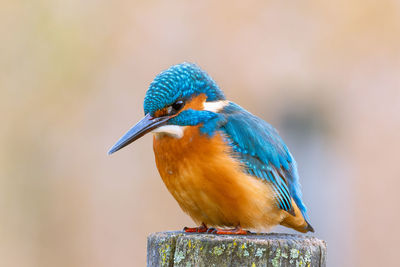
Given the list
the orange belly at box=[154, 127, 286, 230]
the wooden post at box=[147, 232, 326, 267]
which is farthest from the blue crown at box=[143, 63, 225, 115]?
the wooden post at box=[147, 232, 326, 267]

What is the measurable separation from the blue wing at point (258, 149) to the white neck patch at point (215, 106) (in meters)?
0.03

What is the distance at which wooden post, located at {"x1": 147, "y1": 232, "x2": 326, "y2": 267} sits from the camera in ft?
10.7

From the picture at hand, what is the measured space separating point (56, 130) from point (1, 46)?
169 cm

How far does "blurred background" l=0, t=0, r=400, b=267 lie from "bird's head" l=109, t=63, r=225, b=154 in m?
4.88

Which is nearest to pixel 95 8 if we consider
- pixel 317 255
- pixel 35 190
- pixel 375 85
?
pixel 35 190

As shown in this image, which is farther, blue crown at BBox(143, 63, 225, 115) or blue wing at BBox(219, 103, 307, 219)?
blue wing at BBox(219, 103, 307, 219)

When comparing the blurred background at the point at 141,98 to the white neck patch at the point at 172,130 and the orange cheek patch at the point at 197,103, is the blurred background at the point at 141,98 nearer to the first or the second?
the orange cheek patch at the point at 197,103

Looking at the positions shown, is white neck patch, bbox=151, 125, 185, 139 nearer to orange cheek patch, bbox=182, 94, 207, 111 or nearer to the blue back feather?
the blue back feather

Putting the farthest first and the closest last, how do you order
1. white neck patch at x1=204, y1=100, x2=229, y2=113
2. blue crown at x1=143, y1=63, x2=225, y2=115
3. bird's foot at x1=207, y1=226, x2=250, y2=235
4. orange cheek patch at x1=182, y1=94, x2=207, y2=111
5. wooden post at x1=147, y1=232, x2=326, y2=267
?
white neck patch at x1=204, y1=100, x2=229, y2=113 → orange cheek patch at x1=182, y1=94, x2=207, y2=111 → blue crown at x1=143, y1=63, x2=225, y2=115 → bird's foot at x1=207, y1=226, x2=250, y2=235 → wooden post at x1=147, y1=232, x2=326, y2=267

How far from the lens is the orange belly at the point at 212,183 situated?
4.10m

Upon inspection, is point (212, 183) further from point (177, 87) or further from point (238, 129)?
point (177, 87)

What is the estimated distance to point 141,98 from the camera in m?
9.91

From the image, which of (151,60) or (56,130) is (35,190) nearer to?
(56,130)

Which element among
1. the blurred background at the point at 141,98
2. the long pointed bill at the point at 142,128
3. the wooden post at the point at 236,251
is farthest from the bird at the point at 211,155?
the blurred background at the point at 141,98
